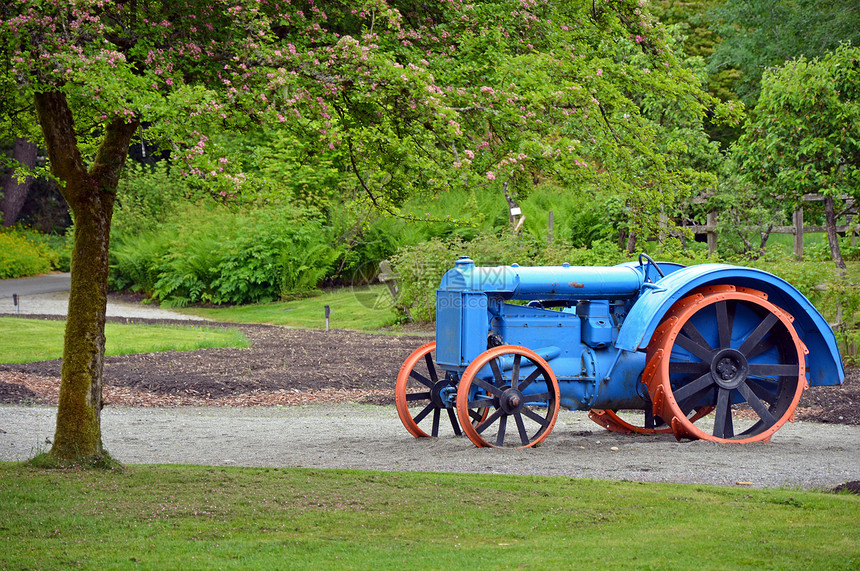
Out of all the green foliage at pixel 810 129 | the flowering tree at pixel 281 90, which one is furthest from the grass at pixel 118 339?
the green foliage at pixel 810 129

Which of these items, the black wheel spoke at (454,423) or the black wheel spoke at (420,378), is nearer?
the black wheel spoke at (420,378)

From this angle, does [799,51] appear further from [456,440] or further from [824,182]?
[456,440]

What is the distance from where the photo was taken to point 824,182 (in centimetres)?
1614

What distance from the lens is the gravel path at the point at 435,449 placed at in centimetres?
605

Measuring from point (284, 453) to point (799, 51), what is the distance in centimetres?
2645

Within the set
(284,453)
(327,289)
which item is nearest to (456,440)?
(284,453)

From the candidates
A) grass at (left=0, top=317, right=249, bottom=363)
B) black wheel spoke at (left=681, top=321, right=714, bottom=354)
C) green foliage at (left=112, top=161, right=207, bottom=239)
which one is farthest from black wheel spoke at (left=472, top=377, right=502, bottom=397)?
green foliage at (left=112, top=161, right=207, bottom=239)

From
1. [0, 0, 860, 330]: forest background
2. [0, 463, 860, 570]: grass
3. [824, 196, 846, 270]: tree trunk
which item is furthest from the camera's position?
[824, 196, 846, 270]: tree trunk

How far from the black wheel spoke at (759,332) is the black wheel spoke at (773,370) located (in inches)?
5.5

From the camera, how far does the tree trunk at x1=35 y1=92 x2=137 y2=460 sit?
227 inches

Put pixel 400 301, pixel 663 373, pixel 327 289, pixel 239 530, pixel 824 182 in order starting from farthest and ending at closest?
pixel 327 289
pixel 400 301
pixel 824 182
pixel 663 373
pixel 239 530

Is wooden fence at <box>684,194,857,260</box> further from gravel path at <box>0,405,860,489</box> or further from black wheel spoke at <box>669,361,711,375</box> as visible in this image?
black wheel spoke at <box>669,361,711,375</box>

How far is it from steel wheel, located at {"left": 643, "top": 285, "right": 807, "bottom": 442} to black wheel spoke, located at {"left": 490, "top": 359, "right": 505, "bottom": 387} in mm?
1162

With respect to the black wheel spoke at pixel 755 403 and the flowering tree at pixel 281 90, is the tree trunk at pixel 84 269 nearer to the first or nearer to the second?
the flowering tree at pixel 281 90
